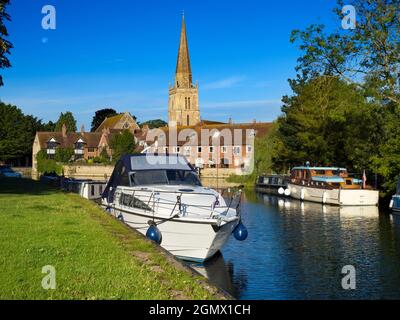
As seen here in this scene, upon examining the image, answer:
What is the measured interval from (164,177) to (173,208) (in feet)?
12.5

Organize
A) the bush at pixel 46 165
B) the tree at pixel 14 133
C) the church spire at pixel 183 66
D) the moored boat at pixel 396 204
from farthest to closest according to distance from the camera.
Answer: the church spire at pixel 183 66, the tree at pixel 14 133, the bush at pixel 46 165, the moored boat at pixel 396 204

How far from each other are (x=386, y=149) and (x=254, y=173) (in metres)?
37.7

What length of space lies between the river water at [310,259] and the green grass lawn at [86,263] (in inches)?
177

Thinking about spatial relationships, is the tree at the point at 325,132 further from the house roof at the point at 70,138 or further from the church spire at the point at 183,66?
the church spire at the point at 183,66

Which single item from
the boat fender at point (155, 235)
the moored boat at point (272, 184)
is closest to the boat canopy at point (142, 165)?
the boat fender at point (155, 235)

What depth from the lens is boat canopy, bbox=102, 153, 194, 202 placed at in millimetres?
23872

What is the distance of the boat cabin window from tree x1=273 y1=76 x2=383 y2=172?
14.9 meters

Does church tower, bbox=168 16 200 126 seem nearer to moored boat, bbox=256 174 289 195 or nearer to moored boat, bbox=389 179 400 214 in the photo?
moored boat, bbox=256 174 289 195

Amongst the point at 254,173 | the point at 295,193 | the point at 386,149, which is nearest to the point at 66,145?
the point at 254,173

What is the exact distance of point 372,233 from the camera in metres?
28.7

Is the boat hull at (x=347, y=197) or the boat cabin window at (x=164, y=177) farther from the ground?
the boat cabin window at (x=164, y=177)

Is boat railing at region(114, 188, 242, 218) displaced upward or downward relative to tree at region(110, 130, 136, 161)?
downward

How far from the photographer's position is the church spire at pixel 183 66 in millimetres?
150250

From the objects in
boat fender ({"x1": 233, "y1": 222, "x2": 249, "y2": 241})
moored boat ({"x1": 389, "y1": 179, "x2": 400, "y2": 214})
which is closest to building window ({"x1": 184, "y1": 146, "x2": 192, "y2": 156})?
moored boat ({"x1": 389, "y1": 179, "x2": 400, "y2": 214})
